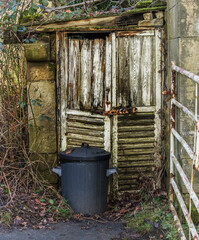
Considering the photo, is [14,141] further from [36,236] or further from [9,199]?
[36,236]

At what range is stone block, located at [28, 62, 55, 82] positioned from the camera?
21.7 feet

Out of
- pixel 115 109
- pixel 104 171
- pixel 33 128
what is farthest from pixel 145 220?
pixel 33 128

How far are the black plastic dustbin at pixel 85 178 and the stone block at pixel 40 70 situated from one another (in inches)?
54.7

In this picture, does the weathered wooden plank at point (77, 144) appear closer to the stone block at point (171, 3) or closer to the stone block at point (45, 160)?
the stone block at point (45, 160)

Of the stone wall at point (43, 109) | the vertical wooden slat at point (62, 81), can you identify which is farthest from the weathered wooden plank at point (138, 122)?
the stone wall at point (43, 109)

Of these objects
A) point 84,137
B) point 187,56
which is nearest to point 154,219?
point 84,137

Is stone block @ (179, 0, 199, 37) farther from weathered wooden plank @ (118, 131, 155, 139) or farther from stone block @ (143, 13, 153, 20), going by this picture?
weathered wooden plank @ (118, 131, 155, 139)

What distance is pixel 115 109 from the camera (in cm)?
652

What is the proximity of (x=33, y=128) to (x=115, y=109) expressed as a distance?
1412 millimetres

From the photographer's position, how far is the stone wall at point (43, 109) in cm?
659

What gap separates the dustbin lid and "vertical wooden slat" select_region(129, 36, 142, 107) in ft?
3.45

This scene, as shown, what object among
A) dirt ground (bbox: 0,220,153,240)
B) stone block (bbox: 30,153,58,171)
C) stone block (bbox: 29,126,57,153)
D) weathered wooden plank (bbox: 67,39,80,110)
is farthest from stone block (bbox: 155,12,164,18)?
dirt ground (bbox: 0,220,153,240)

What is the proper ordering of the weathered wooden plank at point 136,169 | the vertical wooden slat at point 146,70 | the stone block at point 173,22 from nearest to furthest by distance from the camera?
the stone block at point 173,22 → the vertical wooden slat at point 146,70 → the weathered wooden plank at point 136,169

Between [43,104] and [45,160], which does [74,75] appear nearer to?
[43,104]
